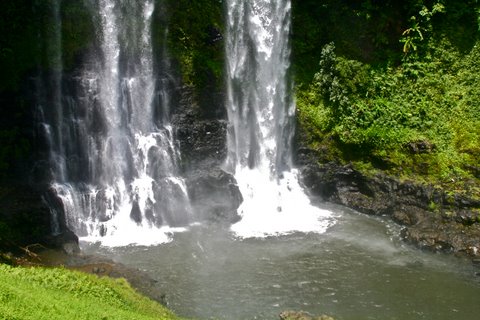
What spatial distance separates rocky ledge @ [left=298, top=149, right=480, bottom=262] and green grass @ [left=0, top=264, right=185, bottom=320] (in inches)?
515

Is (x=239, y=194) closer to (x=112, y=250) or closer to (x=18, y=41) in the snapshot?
(x=112, y=250)

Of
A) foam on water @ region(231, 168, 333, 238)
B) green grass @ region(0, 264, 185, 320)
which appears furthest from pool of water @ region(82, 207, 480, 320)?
green grass @ region(0, 264, 185, 320)

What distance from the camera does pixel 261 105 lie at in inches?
1150

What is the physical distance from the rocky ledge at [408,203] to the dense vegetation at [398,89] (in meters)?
0.65

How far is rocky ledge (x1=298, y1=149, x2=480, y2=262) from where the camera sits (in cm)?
2347

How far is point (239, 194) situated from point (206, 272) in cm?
665

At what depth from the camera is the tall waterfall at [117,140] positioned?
2395 cm

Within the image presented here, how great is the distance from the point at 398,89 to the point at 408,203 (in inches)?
242

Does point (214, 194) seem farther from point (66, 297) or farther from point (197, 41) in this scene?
point (66, 297)

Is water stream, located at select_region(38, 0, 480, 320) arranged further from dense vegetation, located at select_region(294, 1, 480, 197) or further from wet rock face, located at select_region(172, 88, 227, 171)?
dense vegetation, located at select_region(294, 1, 480, 197)

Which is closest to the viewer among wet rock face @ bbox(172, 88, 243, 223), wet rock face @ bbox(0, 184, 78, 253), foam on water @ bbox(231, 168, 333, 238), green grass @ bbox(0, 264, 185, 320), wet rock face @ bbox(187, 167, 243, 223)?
green grass @ bbox(0, 264, 185, 320)

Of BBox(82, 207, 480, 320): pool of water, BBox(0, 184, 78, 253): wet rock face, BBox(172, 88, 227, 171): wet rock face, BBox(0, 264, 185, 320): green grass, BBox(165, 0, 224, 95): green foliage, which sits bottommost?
BBox(82, 207, 480, 320): pool of water

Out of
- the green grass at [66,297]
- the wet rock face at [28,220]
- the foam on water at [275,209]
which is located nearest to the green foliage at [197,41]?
the foam on water at [275,209]

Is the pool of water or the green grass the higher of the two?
the green grass
